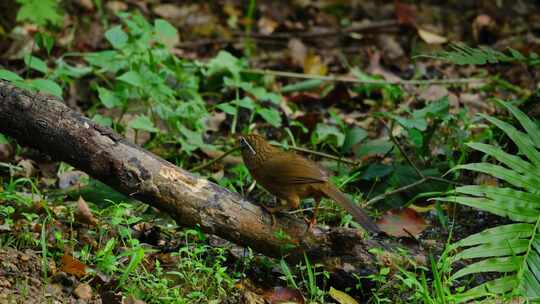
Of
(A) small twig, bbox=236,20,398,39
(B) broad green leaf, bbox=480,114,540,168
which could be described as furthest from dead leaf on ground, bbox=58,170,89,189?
(A) small twig, bbox=236,20,398,39

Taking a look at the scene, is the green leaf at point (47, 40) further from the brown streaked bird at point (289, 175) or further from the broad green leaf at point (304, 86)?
the broad green leaf at point (304, 86)

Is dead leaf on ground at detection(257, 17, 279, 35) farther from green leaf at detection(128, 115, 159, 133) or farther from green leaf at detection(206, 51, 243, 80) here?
green leaf at detection(128, 115, 159, 133)

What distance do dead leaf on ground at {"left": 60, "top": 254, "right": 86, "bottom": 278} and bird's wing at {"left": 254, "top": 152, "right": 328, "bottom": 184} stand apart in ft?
3.39

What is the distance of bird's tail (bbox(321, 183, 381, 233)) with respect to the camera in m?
3.70

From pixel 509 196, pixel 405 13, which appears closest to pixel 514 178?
pixel 509 196

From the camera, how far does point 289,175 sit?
3924 millimetres

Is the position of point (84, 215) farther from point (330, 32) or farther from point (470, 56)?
point (330, 32)

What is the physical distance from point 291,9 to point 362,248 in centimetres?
489

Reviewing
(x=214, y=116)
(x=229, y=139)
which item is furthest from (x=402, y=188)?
(x=214, y=116)

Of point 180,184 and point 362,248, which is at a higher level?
point 180,184

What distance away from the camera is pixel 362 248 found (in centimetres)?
375

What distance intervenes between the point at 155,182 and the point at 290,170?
2.34 ft

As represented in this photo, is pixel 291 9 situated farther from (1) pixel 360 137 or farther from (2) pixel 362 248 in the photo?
(2) pixel 362 248

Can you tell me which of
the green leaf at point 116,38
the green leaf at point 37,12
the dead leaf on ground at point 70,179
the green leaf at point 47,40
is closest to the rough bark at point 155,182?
the green leaf at point 47,40
